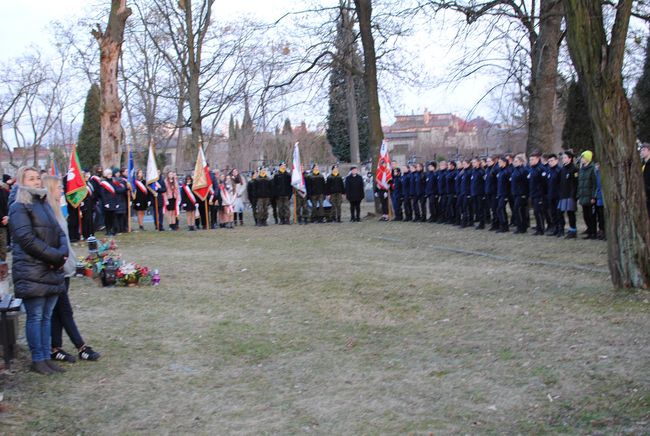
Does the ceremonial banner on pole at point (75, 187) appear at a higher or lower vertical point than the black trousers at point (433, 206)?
higher

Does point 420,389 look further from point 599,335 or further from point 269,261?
point 269,261

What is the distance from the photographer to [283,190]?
1012 inches

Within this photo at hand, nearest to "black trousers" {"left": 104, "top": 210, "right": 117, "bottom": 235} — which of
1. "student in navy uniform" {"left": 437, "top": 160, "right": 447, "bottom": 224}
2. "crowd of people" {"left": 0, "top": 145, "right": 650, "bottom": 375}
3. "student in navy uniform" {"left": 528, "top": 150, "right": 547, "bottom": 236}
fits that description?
"crowd of people" {"left": 0, "top": 145, "right": 650, "bottom": 375}

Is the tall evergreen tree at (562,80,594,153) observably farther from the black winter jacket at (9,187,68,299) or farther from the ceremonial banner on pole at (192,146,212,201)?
the black winter jacket at (9,187,68,299)

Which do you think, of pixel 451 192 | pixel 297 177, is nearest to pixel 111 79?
pixel 297 177

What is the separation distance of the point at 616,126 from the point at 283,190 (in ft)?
55.8

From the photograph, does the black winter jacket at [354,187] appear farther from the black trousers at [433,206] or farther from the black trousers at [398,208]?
the black trousers at [433,206]

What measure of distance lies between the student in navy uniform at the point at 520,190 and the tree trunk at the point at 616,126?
880 cm

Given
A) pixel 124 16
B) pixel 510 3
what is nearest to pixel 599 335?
pixel 510 3

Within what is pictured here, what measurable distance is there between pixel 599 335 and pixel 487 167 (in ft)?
41.3

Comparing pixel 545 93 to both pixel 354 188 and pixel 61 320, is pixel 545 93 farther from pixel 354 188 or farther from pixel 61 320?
pixel 61 320

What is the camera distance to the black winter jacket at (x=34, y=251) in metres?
6.95

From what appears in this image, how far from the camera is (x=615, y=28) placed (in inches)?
377

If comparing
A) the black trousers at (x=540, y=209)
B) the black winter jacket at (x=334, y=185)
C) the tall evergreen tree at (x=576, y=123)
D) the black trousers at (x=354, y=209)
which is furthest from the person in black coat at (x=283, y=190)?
the tall evergreen tree at (x=576, y=123)
